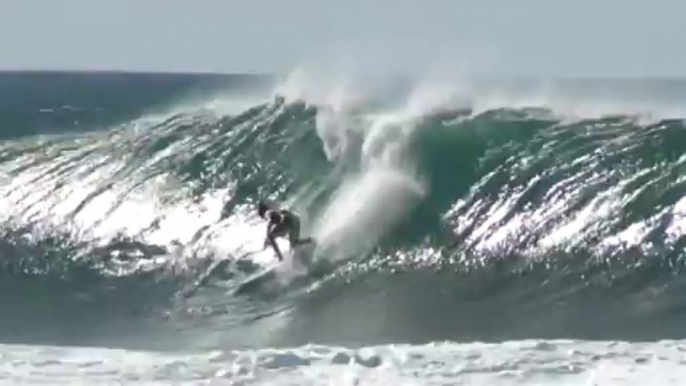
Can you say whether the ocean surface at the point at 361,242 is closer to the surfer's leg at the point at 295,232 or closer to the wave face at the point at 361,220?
the wave face at the point at 361,220

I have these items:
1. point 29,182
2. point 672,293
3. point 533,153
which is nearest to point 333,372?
point 672,293

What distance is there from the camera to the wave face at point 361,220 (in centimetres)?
1384

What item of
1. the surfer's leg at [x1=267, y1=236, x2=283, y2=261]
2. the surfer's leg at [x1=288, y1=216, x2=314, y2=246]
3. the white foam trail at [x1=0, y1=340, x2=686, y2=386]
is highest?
the surfer's leg at [x1=288, y1=216, x2=314, y2=246]

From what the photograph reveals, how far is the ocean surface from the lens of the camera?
10.8 metres

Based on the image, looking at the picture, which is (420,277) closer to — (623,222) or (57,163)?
(623,222)

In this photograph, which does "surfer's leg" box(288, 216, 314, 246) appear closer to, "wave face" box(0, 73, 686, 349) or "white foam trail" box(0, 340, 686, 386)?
"wave face" box(0, 73, 686, 349)

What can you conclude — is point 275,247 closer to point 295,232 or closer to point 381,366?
point 295,232

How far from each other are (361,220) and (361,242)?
0.64 m

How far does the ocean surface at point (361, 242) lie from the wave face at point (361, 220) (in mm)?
46

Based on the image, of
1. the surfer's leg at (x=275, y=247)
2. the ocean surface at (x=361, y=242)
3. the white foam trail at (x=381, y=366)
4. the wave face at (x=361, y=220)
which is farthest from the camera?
the surfer's leg at (x=275, y=247)

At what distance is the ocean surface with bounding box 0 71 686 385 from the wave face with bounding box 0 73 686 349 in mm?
46

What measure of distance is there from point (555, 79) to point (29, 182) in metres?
13.0

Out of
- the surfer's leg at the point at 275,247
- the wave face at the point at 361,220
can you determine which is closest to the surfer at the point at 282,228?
the surfer's leg at the point at 275,247

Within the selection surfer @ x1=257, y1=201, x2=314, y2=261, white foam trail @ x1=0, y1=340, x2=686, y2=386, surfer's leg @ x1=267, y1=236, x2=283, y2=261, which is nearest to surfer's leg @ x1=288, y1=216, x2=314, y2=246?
surfer @ x1=257, y1=201, x2=314, y2=261
